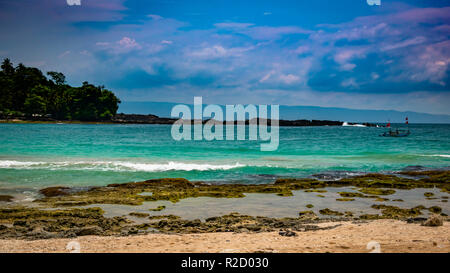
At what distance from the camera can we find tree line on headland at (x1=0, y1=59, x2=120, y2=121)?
128 meters

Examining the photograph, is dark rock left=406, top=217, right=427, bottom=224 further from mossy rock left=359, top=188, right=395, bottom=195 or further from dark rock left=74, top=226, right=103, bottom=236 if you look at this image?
dark rock left=74, top=226, right=103, bottom=236

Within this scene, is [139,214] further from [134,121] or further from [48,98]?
[134,121]

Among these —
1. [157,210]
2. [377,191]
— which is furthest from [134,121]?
[157,210]

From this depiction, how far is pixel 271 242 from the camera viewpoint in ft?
25.8

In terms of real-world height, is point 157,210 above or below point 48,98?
below

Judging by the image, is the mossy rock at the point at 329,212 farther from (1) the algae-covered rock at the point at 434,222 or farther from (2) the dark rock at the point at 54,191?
(2) the dark rock at the point at 54,191

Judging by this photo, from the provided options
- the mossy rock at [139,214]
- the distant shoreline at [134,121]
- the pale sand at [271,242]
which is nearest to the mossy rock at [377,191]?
the pale sand at [271,242]

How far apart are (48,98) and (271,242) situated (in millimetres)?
146727

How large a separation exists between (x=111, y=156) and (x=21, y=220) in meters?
21.6

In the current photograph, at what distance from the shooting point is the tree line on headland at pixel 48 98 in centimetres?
12788

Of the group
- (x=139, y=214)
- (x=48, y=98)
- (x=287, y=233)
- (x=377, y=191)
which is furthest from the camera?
(x=48, y=98)

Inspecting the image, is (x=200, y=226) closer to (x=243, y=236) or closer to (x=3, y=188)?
(x=243, y=236)

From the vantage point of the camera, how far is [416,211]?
11531 mm

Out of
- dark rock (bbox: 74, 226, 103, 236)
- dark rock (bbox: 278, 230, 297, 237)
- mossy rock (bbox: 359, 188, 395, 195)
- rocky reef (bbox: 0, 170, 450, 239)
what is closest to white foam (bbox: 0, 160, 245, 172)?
rocky reef (bbox: 0, 170, 450, 239)
